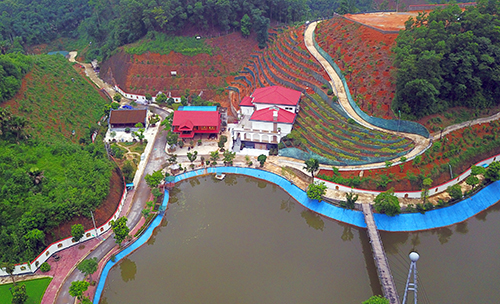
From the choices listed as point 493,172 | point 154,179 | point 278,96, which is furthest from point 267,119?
point 493,172

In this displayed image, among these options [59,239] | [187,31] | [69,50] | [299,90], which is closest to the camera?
[59,239]

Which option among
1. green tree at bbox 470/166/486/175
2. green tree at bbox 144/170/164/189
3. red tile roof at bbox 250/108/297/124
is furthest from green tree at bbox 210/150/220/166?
green tree at bbox 470/166/486/175

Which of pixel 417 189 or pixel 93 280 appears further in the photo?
pixel 417 189

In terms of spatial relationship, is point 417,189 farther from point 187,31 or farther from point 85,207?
point 187,31

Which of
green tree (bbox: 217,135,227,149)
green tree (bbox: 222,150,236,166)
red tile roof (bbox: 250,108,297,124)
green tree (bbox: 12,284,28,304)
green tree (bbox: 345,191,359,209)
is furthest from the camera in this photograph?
green tree (bbox: 217,135,227,149)

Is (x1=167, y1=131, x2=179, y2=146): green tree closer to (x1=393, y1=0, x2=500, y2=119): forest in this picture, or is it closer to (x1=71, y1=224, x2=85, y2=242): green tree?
(x1=71, y1=224, x2=85, y2=242): green tree

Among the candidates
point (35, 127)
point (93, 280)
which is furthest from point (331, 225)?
point (35, 127)
